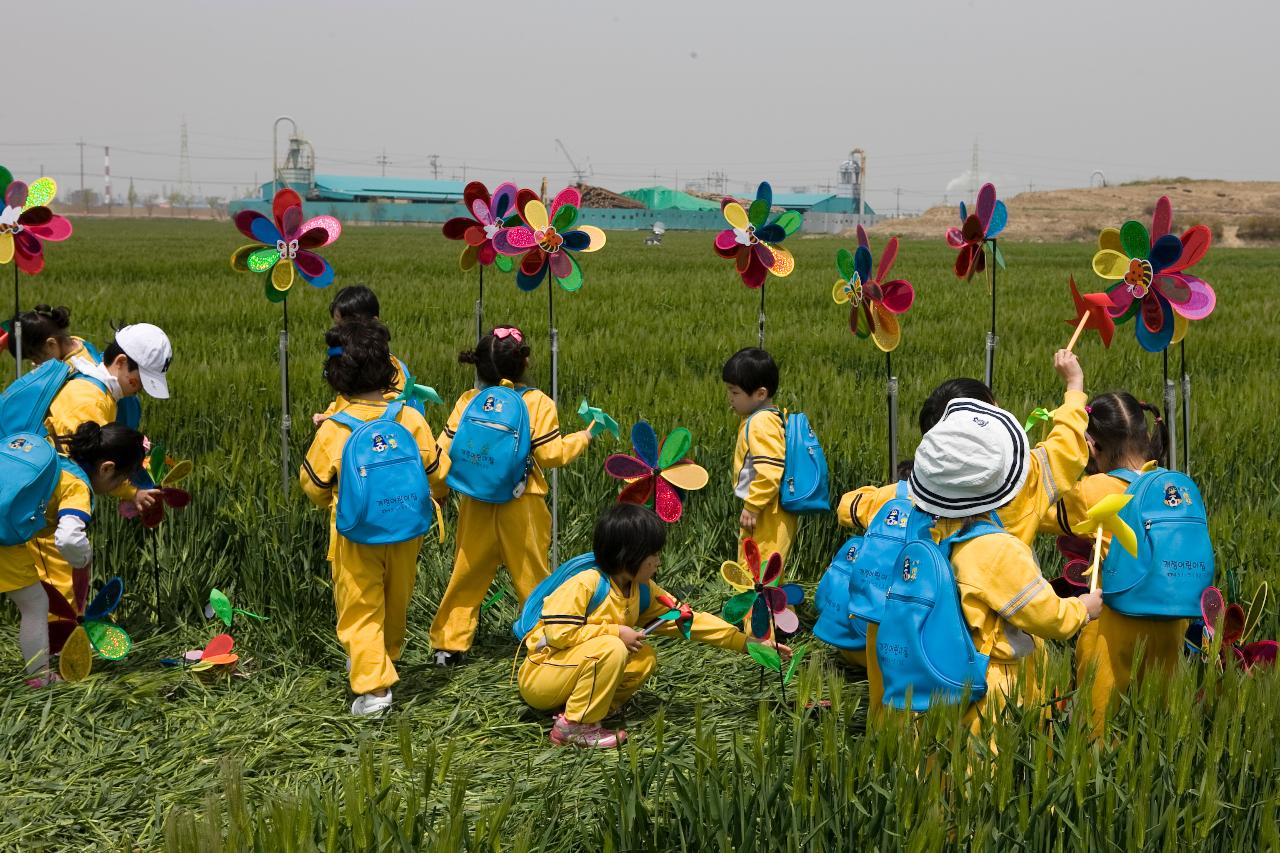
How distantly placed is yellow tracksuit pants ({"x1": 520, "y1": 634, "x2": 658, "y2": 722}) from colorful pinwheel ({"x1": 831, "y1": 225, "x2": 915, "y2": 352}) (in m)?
1.33

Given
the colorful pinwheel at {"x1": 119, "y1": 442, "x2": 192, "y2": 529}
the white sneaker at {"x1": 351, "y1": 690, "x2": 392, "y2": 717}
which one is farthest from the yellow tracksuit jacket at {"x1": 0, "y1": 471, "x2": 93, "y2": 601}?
the white sneaker at {"x1": 351, "y1": 690, "x2": 392, "y2": 717}

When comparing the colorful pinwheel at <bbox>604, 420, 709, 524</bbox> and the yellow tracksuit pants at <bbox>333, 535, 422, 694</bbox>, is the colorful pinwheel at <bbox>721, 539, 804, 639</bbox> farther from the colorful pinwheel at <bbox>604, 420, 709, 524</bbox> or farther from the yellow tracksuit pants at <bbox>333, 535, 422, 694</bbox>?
the yellow tracksuit pants at <bbox>333, 535, 422, 694</bbox>

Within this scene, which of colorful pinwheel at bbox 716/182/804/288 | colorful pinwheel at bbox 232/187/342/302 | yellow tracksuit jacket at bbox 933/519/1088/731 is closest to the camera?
yellow tracksuit jacket at bbox 933/519/1088/731

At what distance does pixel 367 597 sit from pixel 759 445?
58.0 inches

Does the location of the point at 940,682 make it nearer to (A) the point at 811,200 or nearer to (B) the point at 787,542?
(B) the point at 787,542

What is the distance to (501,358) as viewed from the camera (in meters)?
4.15

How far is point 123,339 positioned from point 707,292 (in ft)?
40.6

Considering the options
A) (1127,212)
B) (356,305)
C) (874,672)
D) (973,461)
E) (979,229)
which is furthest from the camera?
(1127,212)

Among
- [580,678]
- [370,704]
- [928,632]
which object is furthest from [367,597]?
[928,632]

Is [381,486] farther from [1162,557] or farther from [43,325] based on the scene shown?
[1162,557]

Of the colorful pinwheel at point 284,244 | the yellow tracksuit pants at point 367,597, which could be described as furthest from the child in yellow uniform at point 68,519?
the colorful pinwheel at point 284,244

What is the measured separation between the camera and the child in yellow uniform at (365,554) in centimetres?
377

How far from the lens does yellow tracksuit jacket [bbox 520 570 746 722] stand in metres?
3.33

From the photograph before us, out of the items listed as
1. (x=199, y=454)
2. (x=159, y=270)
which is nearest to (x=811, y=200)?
(x=159, y=270)
